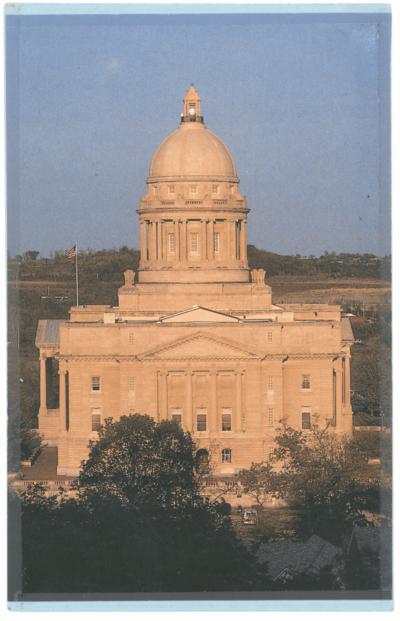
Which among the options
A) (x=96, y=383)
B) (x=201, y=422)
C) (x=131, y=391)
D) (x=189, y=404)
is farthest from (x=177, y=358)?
(x=96, y=383)

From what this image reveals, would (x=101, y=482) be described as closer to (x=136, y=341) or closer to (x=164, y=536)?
(x=164, y=536)

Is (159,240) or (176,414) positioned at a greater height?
(159,240)

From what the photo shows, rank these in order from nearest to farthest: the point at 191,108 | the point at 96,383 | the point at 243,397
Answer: the point at 243,397 → the point at 96,383 → the point at 191,108

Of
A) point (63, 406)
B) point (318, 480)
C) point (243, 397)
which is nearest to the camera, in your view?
point (318, 480)

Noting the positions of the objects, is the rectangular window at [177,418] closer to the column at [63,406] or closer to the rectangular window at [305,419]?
the column at [63,406]

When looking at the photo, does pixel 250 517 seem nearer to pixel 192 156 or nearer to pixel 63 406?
pixel 63 406

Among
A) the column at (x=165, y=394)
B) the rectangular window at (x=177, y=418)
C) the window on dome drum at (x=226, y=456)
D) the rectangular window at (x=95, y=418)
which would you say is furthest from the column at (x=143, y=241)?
the window on dome drum at (x=226, y=456)

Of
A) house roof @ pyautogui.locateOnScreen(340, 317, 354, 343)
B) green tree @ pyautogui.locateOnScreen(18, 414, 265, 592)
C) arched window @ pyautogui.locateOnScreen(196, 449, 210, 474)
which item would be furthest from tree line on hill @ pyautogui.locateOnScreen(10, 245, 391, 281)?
green tree @ pyautogui.locateOnScreen(18, 414, 265, 592)
